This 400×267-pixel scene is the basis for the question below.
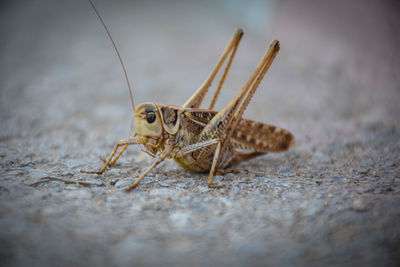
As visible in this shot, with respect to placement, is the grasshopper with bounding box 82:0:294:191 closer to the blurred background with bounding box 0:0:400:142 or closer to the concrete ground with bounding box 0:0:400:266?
the concrete ground with bounding box 0:0:400:266

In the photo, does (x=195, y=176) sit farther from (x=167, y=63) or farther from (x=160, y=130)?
(x=167, y=63)

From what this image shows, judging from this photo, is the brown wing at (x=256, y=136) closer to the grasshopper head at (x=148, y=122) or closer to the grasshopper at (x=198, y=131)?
the grasshopper at (x=198, y=131)

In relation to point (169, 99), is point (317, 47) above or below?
above

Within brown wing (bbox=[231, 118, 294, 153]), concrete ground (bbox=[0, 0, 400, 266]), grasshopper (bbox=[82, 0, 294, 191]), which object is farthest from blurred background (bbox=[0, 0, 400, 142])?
grasshopper (bbox=[82, 0, 294, 191])

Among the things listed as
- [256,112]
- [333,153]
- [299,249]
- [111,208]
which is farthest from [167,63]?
[299,249]

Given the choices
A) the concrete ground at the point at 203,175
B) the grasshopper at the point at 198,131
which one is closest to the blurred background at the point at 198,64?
the concrete ground at the point at 203,175

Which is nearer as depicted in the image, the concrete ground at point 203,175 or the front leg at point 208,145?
the concrete ground at point 203,175
